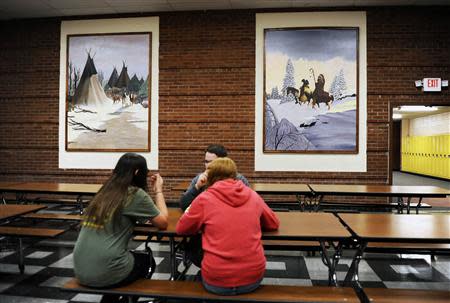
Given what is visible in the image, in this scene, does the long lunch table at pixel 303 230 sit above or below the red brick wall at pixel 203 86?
below

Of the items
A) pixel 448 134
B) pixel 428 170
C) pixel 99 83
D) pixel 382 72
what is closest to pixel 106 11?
pixel 99 83

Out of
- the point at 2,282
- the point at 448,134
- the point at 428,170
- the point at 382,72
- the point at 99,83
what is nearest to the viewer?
the point at 2,282

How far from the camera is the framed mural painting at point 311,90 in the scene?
6.51m

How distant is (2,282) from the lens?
3127mm

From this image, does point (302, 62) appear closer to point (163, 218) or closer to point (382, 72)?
point (382, 72)

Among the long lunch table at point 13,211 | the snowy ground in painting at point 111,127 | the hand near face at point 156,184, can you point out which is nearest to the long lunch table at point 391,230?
the hand near face at point 156,184

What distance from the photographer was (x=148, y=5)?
6.54m

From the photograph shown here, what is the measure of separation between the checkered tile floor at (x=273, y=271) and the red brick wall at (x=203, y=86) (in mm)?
2831

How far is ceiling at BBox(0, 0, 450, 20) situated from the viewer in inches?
249

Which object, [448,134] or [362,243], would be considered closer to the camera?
[362,243]

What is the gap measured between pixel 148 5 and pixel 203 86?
172cm

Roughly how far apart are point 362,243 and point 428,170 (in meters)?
13.2

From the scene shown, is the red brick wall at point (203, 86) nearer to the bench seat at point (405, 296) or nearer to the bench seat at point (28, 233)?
the bench seat at point (28, 233)

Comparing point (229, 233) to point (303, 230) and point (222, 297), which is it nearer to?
point (222, 297)
